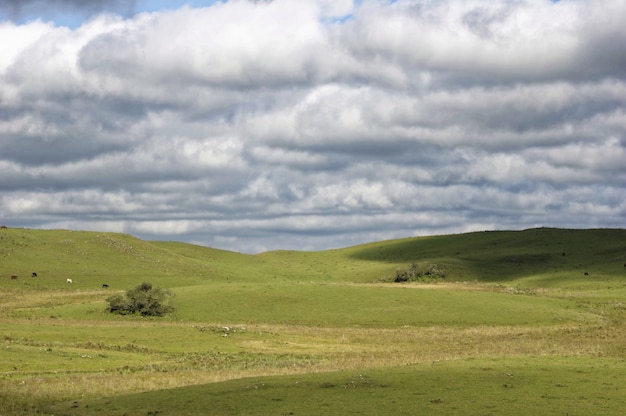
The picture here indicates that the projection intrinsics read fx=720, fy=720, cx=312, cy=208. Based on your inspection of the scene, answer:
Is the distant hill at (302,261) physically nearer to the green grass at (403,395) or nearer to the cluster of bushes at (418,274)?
the cluster of bushes at (418,274)

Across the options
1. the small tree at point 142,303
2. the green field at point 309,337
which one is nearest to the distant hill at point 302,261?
the green field at point 309,337

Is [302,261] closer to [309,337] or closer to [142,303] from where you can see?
[142,303]

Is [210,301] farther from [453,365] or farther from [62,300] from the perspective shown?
[453,365]

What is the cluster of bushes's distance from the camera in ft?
387

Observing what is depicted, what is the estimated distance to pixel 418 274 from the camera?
11925cm

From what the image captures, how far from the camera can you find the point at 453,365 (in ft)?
128

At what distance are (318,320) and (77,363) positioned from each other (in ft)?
116

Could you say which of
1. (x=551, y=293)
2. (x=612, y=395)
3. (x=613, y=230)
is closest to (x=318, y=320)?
(x=551, y=293)

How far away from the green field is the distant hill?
0.69 m

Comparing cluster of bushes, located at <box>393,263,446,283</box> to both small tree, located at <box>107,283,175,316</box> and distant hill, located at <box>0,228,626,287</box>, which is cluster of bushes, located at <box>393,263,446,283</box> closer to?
distant hill, located at <box>0,228,626,287</box>

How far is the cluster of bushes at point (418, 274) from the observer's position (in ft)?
387

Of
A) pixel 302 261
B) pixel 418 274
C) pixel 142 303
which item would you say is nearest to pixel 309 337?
pixel 142 303

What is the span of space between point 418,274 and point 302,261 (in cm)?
Answer: 6284

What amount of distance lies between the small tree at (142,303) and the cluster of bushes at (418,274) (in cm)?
4854
